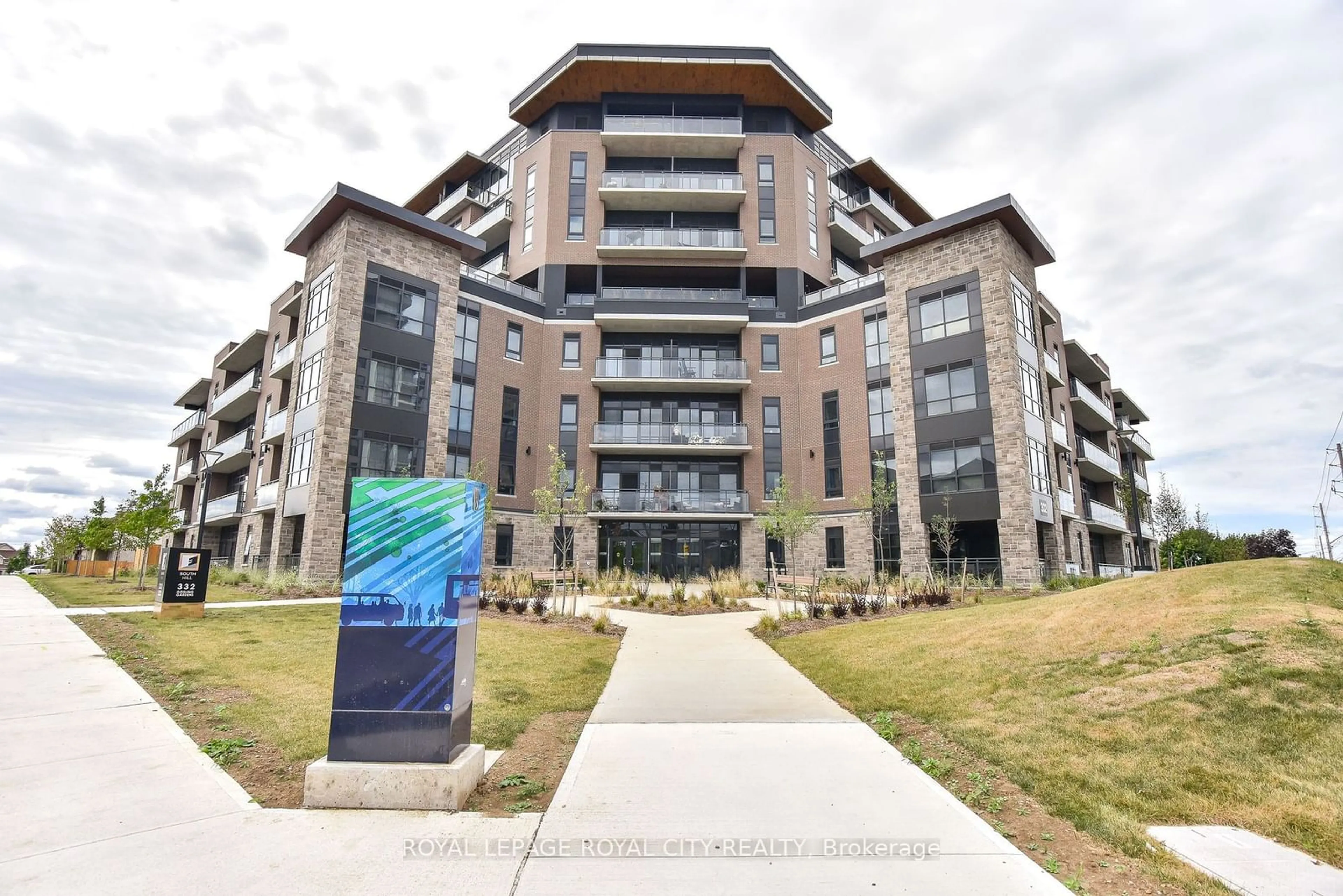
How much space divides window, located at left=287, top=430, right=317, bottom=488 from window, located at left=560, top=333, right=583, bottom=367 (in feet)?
45.9

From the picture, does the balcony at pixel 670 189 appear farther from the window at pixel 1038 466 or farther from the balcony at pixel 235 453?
the balcony at pixel 235 453

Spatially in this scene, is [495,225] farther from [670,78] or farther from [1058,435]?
[1058,435]

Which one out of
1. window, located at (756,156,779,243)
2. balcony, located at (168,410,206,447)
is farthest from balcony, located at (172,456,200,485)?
window, located at (756,156,779,243)

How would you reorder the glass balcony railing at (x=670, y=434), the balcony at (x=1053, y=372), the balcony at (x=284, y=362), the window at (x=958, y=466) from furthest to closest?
1. the glass balcony railing at (x=670, y=434)
2. the balcony at (x=1053, y=372)
3. the balcony at (x=284, y=362)
4. the window at (x=958, y=466)

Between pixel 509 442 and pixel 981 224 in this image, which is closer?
pixel 981 224

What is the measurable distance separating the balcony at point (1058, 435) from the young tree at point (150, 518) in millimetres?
40211

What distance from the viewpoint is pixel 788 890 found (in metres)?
3.78

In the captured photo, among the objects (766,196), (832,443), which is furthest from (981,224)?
(766,196)

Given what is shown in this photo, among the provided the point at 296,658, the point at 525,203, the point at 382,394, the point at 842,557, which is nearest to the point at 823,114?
the point at 525,203

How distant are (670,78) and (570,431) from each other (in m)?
22.1

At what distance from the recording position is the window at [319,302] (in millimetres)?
29827

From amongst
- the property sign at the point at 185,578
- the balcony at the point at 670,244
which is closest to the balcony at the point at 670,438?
the balcony at the point at 670,244

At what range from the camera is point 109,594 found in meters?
25.5

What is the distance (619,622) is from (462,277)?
79.5 ft
